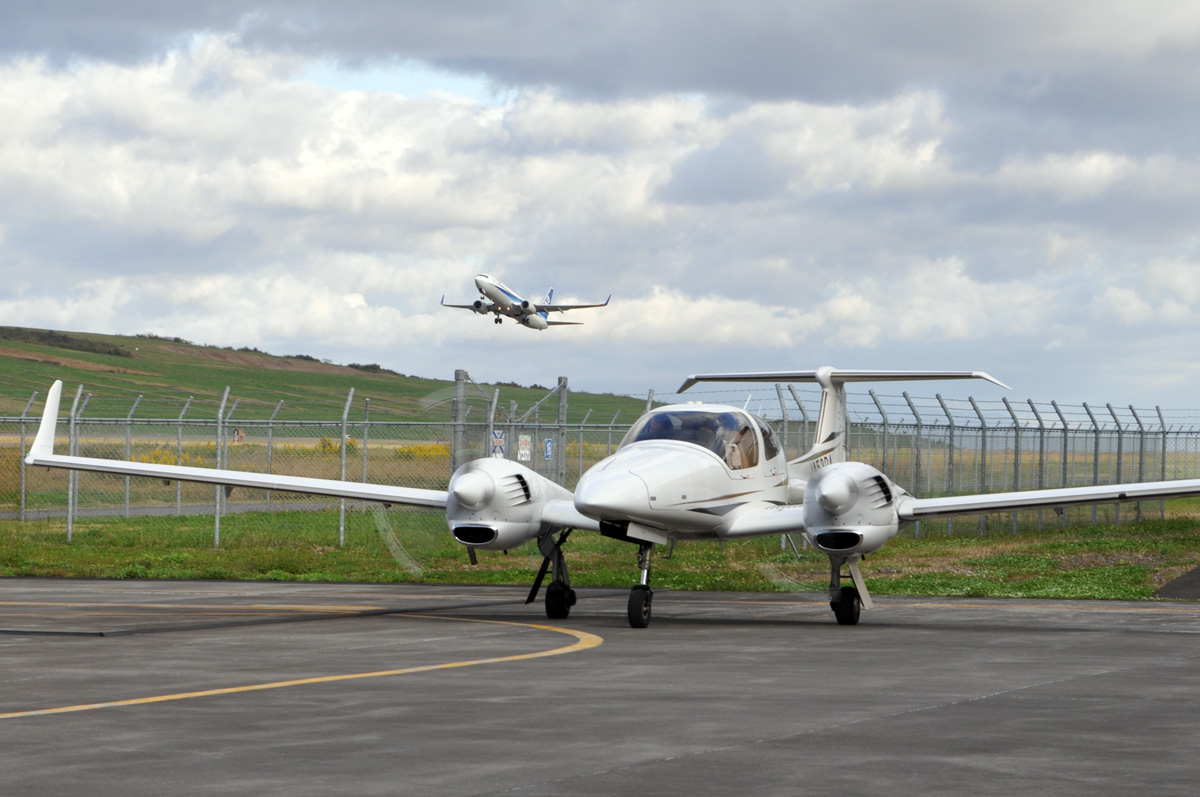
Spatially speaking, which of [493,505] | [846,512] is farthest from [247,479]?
[846,512]

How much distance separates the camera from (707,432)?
16.7 m

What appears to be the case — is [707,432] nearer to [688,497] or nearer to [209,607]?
[688,497]

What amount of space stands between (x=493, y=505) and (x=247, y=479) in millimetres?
3500

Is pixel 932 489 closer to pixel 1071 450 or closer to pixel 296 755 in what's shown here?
pixel 1071 450

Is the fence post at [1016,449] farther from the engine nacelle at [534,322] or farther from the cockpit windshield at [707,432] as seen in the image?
the engine nacelle at [534,322]

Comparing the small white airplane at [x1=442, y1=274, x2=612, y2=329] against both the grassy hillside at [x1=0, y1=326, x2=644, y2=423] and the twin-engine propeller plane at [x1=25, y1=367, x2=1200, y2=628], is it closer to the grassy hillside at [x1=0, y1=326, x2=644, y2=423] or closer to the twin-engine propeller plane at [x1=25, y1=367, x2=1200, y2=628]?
the grassy hillside at [x1=0, y1=326, x2=644, y2=423]

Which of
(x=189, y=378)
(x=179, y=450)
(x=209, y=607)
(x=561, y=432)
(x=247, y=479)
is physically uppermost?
(x=189, y=378)

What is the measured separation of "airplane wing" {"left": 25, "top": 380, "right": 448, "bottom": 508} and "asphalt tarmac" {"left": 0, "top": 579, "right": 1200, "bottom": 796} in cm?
145

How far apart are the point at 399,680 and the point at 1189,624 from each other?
382 inches

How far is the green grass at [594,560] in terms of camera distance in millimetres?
22547

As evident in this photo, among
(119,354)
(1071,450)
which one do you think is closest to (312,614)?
(1071,450)

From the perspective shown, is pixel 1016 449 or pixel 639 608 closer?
pixel 639 608

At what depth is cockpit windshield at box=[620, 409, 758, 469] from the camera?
16656mm

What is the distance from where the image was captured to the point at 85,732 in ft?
27.5
